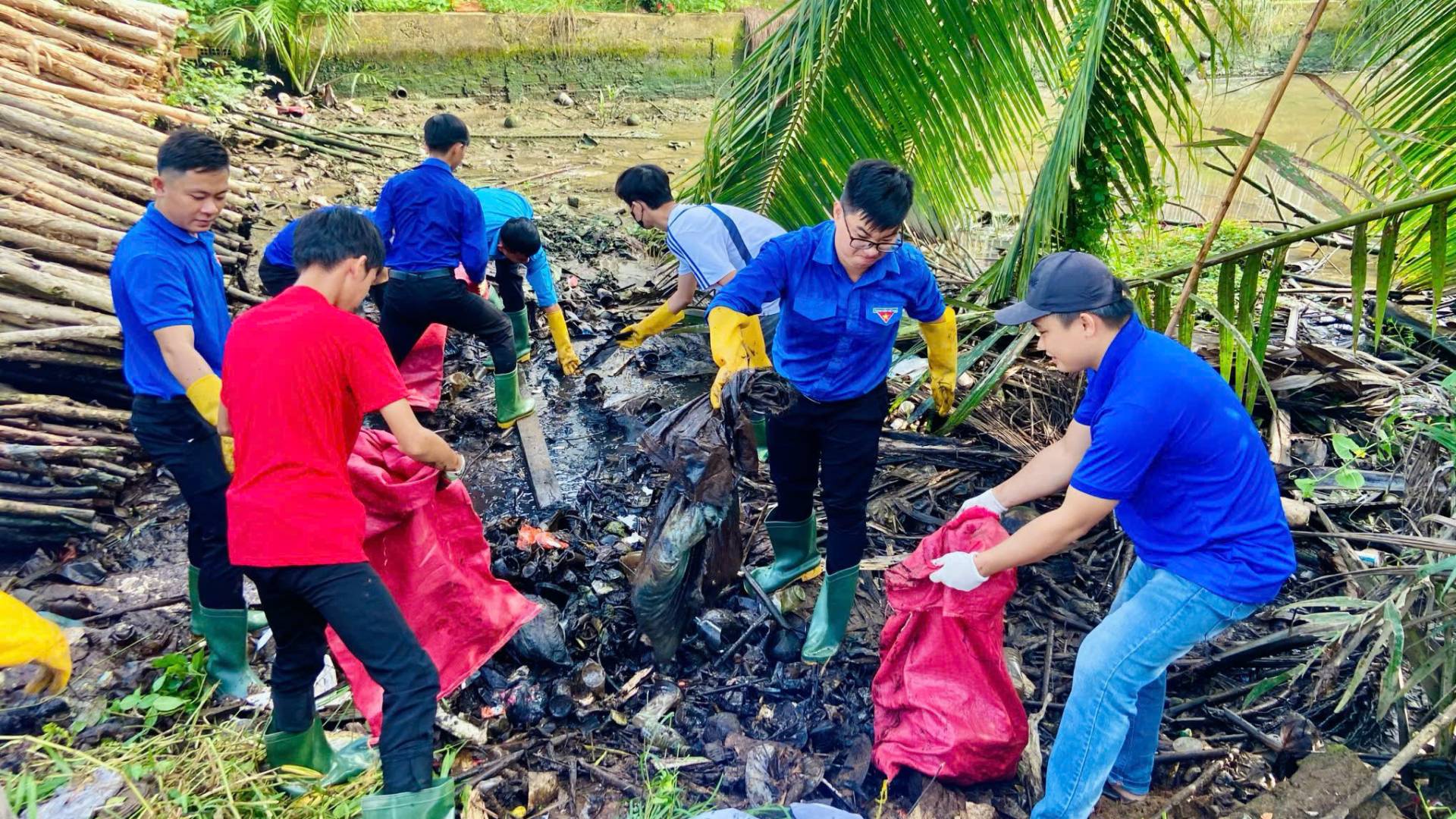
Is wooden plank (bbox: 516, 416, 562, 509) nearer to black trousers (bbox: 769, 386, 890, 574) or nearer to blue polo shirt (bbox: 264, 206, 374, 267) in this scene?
blue polo shirt (bbox: 264, 206, 374, 267)

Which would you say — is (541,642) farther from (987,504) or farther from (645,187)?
(645,187)

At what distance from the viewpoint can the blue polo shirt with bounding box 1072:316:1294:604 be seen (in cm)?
238

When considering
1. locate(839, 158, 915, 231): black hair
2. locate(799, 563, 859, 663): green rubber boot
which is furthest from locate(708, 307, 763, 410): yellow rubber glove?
locate(799, 563, 859, 663): green rubber boot

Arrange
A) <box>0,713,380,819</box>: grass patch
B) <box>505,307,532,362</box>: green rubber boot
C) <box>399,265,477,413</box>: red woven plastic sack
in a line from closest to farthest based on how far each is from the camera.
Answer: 1. <box>0,713,380,819</box>: grass patch
2. <box>399,265,477,413</box>: red woven plastic sack
3. <box>505,307,532,362</box>: green rubber boot

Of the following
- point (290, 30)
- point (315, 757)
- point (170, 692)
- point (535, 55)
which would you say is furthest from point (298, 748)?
point (535, 55)

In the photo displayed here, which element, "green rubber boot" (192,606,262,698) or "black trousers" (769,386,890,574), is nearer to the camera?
"green rubber boot" (192,606,262,698)

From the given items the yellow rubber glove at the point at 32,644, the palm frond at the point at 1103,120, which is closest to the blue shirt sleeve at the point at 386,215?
the yellow rubber glove at the point at 32,644

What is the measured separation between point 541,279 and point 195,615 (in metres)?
2.79

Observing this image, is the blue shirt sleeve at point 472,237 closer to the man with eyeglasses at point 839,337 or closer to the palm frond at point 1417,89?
the man with eyeglasses at point 839,337

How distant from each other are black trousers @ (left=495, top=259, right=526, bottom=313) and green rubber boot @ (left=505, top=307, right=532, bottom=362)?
0.09ft

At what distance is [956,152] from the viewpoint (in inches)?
184

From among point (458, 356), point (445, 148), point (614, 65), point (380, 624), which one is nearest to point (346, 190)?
point (458, 356)

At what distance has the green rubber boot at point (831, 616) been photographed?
11.8 feet

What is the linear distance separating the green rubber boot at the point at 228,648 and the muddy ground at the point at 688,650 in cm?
24
